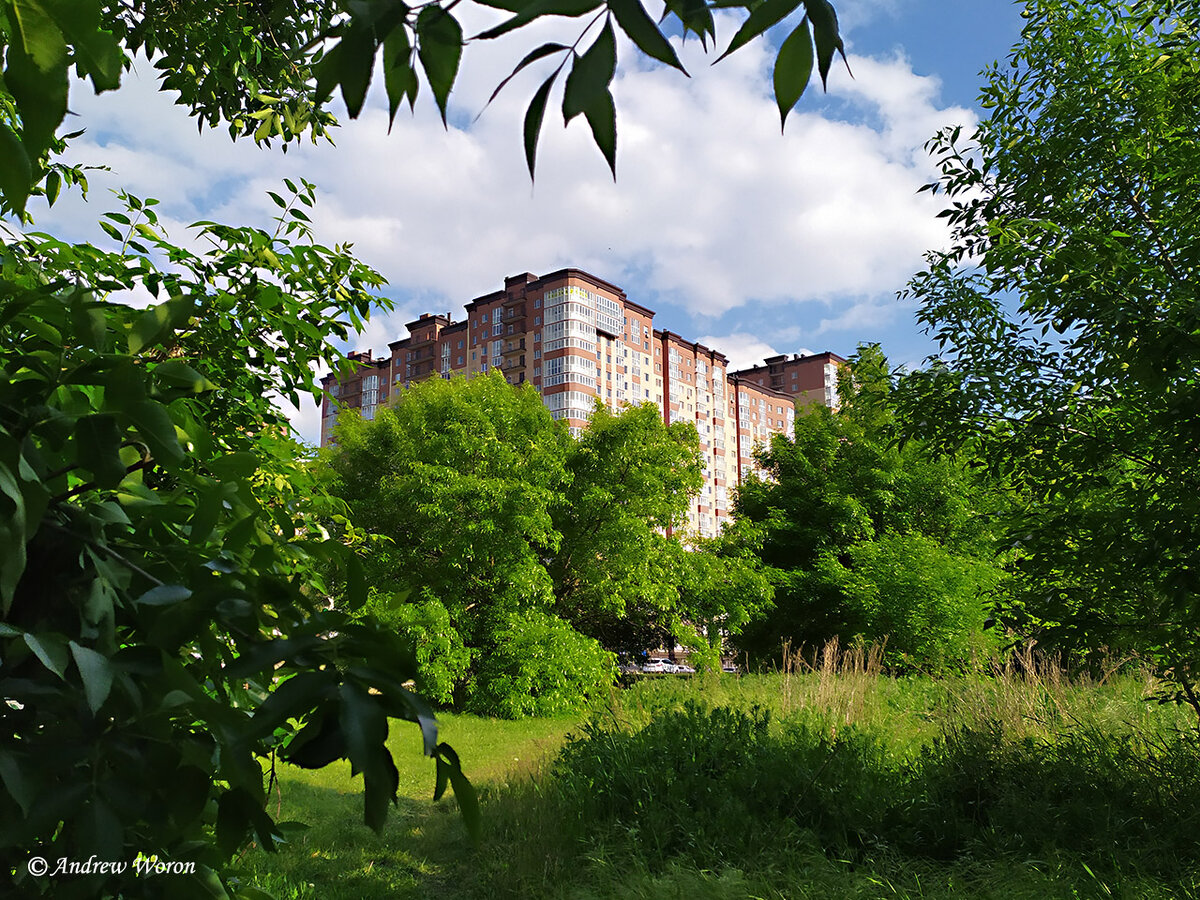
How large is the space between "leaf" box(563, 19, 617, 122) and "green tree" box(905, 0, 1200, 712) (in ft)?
13.5

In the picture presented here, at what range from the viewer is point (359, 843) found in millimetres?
6816

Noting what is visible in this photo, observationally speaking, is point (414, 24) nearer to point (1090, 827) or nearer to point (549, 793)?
point (1090, 827)

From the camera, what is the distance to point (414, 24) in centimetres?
70

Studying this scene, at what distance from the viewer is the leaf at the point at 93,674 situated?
→ 0.75 m

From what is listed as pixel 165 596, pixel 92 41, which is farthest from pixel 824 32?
pixel 165 596

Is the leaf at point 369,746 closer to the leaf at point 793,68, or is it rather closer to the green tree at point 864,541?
the leaf at point 793,68

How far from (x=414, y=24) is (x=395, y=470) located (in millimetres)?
21359

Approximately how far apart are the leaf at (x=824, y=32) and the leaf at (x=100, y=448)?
2.63 feet

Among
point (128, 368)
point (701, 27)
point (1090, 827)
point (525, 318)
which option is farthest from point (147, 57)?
point (525, 318)

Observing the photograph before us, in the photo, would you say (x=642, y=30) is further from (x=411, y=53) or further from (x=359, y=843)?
(x=359, y=843)

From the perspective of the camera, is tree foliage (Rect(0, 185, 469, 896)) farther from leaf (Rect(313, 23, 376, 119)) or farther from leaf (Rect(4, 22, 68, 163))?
leaf (Rect(313, 23, 376, 119))

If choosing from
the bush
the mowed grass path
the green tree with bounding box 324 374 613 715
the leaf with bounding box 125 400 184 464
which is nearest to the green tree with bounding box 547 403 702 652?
the green tree with bounding box 324 374 613 715

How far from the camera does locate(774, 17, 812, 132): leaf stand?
2.15 ft

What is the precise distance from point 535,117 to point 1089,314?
4701mm
